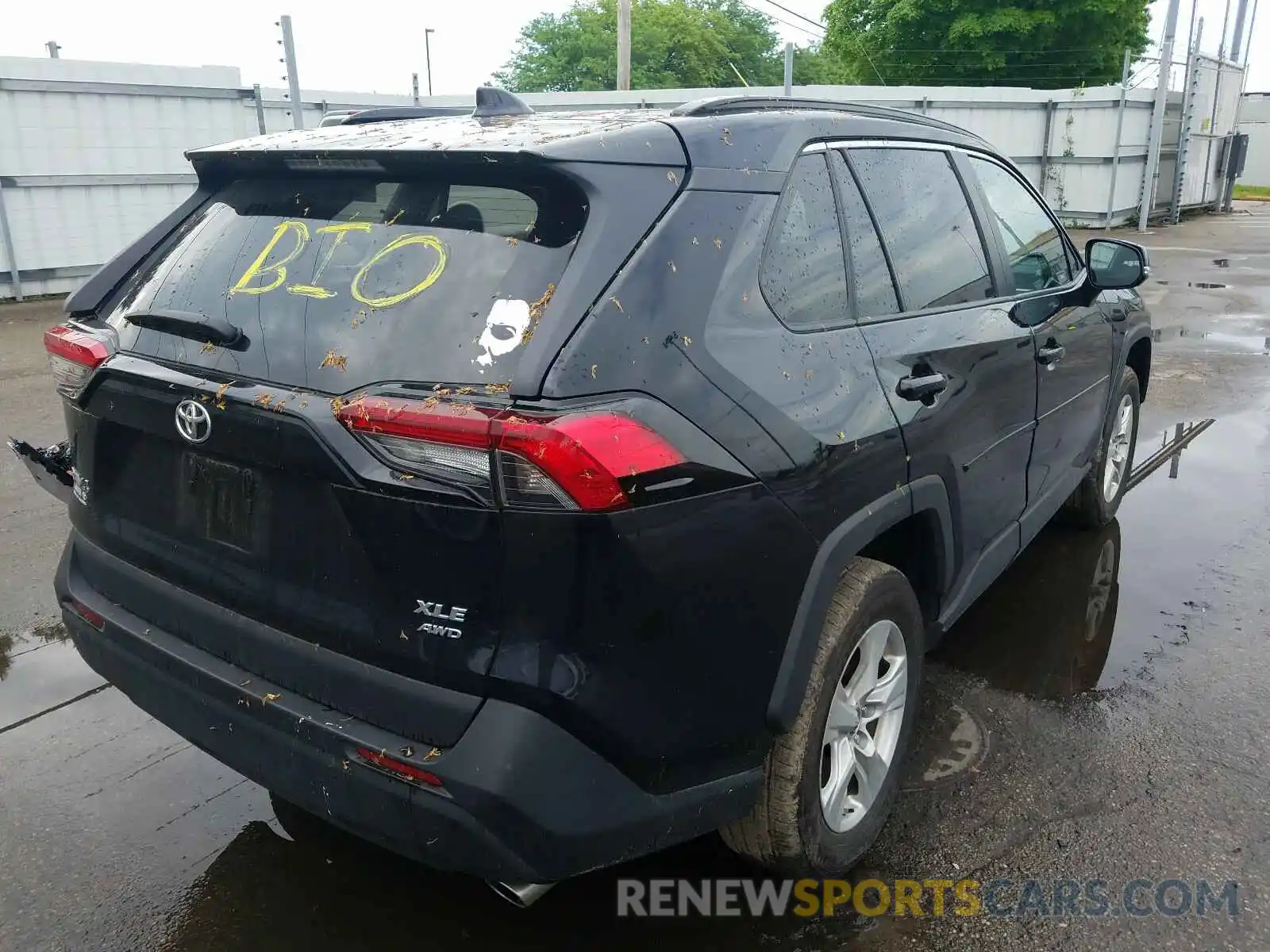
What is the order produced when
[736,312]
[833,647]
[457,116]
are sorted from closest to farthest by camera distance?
1. [736,312]
2. [833,647]
3. [457,116]

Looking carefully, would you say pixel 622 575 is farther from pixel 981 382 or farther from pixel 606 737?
pixel 981 382

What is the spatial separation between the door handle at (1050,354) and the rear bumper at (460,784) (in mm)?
1969

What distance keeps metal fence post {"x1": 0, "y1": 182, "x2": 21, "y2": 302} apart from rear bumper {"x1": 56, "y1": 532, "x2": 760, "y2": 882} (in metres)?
11.3

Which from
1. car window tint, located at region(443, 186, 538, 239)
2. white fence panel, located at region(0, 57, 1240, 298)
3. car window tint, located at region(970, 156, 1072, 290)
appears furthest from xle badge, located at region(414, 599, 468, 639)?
white fence panel, located at region(0, 57, 1240, 298)

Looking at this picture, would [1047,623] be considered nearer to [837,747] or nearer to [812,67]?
[837,747]

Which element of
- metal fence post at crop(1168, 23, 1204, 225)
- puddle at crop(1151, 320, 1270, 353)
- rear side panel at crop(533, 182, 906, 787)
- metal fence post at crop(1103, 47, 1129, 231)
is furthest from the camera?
metal fence post at crop(1168, 23, 1204, 225)

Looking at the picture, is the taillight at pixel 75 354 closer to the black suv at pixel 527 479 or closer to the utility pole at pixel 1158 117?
the black suv at pixel 527 479

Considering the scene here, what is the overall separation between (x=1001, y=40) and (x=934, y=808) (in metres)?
33.8

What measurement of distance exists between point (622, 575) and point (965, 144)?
2383 millimetres

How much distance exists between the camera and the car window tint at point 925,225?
2775 mm

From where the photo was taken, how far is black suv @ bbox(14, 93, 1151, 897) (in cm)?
180

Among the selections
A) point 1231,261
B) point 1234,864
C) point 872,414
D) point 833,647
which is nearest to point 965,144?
point 872,414

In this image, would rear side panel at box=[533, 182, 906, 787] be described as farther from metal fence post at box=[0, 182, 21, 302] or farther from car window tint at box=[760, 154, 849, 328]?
metal fence post at box=[0, 182, 21, 302]

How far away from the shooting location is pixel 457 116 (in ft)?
9.14
